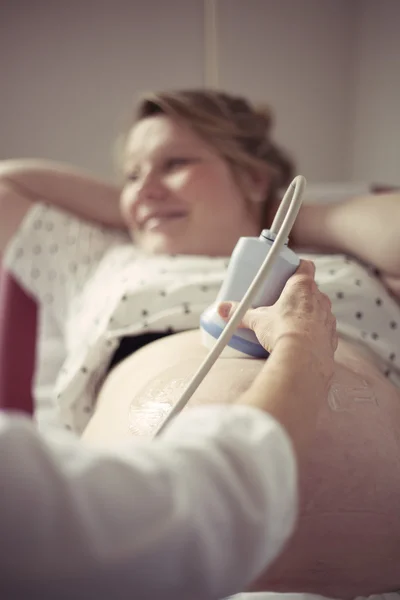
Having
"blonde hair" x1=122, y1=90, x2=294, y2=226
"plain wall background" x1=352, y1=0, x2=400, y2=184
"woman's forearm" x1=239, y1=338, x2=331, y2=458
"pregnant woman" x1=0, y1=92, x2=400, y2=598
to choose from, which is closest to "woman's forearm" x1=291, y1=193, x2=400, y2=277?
"pregnant woman" x1=0, y1=92, x2=400, y2=598

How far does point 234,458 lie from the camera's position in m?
0.35

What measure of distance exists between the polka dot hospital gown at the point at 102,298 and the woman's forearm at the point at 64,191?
30mm

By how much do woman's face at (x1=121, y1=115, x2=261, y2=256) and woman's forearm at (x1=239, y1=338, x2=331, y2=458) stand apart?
2.10ft

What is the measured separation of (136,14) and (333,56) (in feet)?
2.11

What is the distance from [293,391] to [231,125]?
86 cm

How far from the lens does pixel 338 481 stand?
23.3 inches

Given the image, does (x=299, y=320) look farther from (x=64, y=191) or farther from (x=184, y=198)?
(x=64, y=191)

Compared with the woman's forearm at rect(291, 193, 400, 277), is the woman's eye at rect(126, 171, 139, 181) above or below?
above

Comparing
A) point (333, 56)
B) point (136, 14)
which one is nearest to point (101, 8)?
point (136, 14)

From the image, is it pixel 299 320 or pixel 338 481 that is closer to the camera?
pixel 299 320

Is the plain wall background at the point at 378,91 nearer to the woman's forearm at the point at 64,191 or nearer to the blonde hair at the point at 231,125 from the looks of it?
the blonde hair at the point at 231,125

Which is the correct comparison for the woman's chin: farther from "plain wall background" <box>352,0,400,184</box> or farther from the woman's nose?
"plain wall background" <box>352,0,400,184</box>

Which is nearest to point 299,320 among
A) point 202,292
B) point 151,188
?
point 202,292

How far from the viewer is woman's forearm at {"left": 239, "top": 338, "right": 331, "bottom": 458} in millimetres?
398
